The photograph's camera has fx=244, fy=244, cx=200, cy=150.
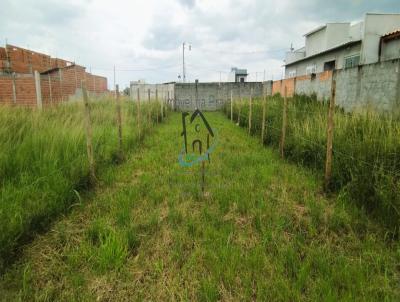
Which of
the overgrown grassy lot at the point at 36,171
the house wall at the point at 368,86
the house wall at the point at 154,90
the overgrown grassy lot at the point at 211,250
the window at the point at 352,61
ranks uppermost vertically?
the window at the point at 352,61

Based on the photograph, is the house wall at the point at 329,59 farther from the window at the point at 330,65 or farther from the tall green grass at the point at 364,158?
the tall green grass at the point at 364,158

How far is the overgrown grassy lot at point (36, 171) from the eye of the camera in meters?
2.08

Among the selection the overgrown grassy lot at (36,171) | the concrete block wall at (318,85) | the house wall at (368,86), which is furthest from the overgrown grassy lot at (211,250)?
the concrete block wall at (318,85)

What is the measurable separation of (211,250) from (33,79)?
33.3 feet

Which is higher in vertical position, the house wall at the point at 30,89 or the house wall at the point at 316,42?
the house wall at the point at 316,42

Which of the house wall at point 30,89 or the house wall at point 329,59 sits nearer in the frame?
the house wall at point 30,89

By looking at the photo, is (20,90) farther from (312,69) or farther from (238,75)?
(238,75)

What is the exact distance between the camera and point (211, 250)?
2.01m

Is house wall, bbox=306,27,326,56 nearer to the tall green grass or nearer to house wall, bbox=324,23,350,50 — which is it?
house wall, bbox=324,23,350,50

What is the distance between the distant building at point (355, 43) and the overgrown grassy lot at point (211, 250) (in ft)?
39.1

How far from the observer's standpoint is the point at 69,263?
1.88m

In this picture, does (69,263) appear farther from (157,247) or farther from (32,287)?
(157,247)

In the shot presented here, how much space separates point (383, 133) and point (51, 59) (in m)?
17.9

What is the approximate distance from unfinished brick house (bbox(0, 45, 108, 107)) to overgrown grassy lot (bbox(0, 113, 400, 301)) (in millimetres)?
5537
